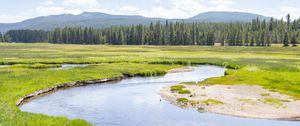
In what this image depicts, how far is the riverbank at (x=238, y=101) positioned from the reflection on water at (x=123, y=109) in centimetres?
189

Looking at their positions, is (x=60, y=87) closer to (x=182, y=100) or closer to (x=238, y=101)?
(x=182, y=100)

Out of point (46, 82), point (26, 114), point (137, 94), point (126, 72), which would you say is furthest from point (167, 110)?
point (126, 72)

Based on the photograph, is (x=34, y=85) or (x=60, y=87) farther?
(x=60, y=87)

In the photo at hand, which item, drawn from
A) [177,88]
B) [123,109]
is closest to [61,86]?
[177,88]

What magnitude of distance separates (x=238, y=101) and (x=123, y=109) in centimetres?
1475

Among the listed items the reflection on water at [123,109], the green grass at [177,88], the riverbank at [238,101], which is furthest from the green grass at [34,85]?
the riverbank at [238,101]

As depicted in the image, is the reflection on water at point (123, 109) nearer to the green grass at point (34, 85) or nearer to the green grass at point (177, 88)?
the green grass at point (177, 88)

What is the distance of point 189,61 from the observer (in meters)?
113

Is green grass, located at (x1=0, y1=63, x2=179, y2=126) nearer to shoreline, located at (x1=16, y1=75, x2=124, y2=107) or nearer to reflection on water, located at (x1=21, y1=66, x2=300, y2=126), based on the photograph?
shoreline, located at (x1=16, y1=75, x2=124, y2=107)

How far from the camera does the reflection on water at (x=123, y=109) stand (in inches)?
1670

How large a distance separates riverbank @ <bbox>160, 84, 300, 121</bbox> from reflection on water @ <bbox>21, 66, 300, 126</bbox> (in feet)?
6.22

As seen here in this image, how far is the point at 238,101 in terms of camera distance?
5312 centimetres

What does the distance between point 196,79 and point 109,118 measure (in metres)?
37.4

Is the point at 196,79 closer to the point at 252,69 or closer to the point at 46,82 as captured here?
the point at 252,69
